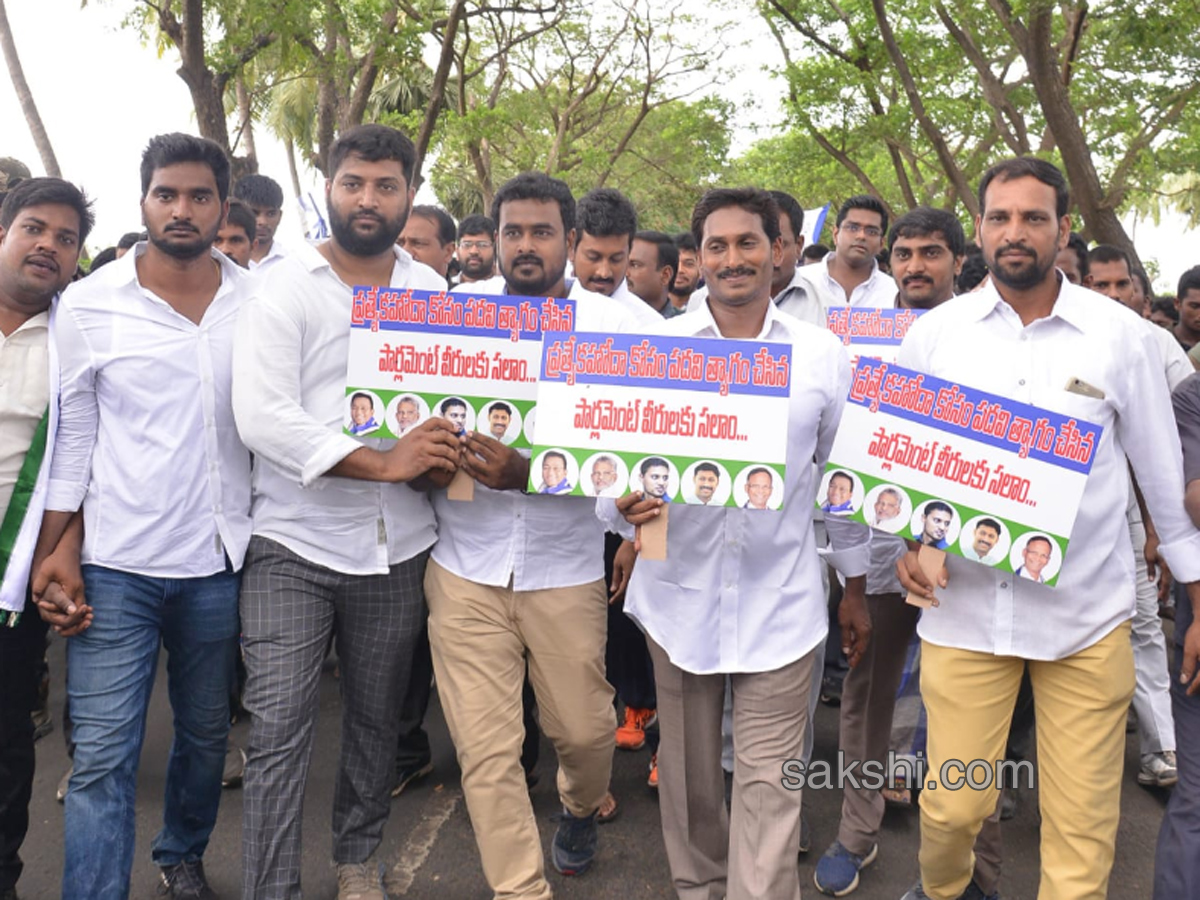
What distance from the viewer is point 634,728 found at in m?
4.85

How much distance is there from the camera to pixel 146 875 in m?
3.67

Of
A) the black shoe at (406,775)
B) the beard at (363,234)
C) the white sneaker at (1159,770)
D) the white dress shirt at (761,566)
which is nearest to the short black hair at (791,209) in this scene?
the white dress shirt at (761,566)

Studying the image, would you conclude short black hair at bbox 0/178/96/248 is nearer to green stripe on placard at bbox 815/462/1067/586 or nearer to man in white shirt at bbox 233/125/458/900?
man in white shirt at bbox 233/125/458/900

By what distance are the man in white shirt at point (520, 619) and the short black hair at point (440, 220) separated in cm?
246

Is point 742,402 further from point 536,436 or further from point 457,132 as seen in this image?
point 457,132

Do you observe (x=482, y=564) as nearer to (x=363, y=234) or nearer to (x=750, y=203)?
(x=363, y=234)

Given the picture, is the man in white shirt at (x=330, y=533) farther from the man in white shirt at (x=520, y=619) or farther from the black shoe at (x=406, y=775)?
the black shoe at (x=406, y=775)

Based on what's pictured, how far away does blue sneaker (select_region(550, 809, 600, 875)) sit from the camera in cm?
370

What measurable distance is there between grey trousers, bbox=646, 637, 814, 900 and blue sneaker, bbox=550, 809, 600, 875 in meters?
0.61

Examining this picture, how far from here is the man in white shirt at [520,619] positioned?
10.5 feet

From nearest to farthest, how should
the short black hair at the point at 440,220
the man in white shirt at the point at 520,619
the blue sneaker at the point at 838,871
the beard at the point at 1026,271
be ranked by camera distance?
Answer: the beard at the point at 1026,271, the man in white shirt at the point at 520,619, the blue sneaker at the point at 838,871, the short black hair at the point at 440,220

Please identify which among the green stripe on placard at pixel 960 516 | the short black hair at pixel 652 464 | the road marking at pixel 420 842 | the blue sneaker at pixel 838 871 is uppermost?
the short black hair at pixel 652 464

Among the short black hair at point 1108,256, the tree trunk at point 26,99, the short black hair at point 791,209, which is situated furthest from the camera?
the tree trunk at point 26,99

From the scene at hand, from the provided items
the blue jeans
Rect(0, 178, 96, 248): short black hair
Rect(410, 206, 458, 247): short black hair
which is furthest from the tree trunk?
the blue jeans
